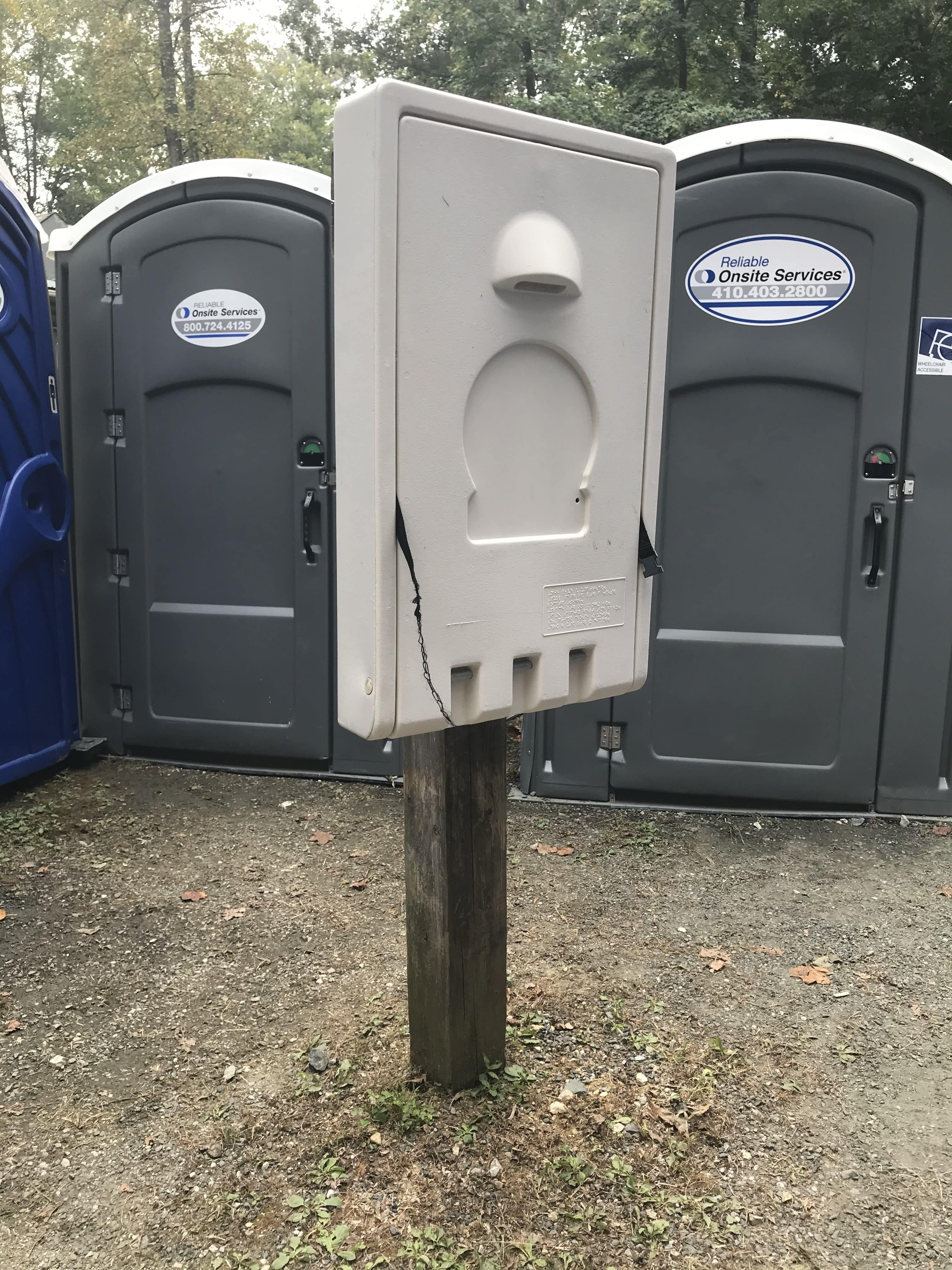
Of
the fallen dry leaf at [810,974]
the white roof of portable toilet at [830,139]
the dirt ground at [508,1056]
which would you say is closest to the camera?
the dirt ground at [508,1056]

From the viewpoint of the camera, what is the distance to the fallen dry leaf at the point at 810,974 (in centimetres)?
277

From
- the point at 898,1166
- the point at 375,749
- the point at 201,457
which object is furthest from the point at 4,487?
the point at 898,1166

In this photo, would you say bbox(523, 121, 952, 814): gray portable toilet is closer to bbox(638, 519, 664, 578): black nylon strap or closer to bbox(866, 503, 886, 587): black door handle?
bbox(866, 503, 886, 587): black door handle

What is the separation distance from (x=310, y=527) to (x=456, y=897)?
92.6 inches

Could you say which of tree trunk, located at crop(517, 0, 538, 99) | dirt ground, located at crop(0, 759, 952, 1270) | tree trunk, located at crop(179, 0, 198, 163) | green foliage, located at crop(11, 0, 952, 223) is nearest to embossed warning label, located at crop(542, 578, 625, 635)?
dirt ground, located at crop(0, 759, 952, 1270)

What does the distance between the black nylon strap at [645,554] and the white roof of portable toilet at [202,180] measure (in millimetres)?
2494

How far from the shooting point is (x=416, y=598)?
1581 mm

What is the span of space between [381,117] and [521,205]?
0.92 ft

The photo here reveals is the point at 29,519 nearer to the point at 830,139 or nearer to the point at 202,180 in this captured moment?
the point at 202,180

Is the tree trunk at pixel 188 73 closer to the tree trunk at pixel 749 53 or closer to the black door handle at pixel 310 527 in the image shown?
the tree trunk at pixel 749 53

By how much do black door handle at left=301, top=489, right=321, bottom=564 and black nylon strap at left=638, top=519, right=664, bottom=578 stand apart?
7.75ft

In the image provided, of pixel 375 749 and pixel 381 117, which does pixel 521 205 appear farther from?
pixel 375 749

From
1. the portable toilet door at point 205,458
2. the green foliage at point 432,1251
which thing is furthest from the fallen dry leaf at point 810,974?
the portable toilet door at point 205,458

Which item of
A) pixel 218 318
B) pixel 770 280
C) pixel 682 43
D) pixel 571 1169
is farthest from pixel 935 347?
pixel 682 43
